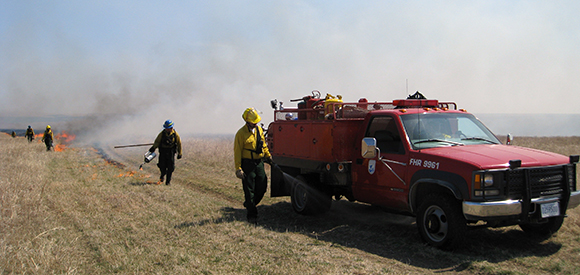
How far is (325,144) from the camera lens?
7867 mm

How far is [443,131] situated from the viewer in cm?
684

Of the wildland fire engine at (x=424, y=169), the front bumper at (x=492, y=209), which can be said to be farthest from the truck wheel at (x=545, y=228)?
the front bumper at (x=492, y=209)

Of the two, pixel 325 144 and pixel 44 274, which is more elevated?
pixel 325 144

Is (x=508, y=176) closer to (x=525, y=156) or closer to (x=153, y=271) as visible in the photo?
(x=525, y=156)

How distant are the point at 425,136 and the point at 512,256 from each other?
2.11m

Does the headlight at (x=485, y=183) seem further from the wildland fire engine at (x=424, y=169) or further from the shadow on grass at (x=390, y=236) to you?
the shadow on grass at (x=390, y=236)

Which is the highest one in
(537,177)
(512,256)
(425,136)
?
(425,136)

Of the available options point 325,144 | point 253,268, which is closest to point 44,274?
point 253,268

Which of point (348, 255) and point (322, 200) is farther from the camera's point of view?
point (322, 200)

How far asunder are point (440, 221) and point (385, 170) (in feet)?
4.22

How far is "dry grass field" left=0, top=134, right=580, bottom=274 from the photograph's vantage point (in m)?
5.19

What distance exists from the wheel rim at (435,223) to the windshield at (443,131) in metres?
1.01

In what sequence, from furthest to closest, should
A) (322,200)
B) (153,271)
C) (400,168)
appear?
(322,200) < (400,168) < (153,271)

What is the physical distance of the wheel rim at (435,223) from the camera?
19.5 feet
